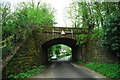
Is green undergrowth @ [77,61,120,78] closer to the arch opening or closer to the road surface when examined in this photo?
the road surface

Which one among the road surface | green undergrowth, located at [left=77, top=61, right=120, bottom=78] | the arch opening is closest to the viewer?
green undergrowth, located at [left=77, top=61, right=120, bottom=78]

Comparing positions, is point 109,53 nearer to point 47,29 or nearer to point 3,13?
point 47,29

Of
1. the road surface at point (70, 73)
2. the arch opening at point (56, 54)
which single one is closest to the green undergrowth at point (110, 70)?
the road surface at point (70, 73)

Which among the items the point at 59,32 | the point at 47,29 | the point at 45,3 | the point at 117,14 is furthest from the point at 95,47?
the point at 45,3

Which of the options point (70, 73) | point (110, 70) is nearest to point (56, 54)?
point (70, 73)

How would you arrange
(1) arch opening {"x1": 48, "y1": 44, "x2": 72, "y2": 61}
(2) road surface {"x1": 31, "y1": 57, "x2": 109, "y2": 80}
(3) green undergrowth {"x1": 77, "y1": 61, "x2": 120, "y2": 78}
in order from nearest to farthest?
1. (3) green undergrowth {"x1": 77, "y1": 61, "x2": 120, "y2": 78}
2. (2) road surface {"x1": 31, "y1": 57, "x2": 109, "y2": 80}
3. (1) arch opening {"x1": 48, "y1": 44, "x2": 72, "y2": 61}

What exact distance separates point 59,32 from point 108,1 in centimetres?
721

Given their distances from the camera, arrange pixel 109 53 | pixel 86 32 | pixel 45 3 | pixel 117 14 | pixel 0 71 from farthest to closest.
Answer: pixel 45 3 < pixel 86 32 < pixel 109 53 < pixel 117 14 < pixel 0 71

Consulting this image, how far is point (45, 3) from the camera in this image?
67.7ft

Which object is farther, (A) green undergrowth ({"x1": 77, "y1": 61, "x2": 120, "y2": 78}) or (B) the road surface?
(B) the road surface

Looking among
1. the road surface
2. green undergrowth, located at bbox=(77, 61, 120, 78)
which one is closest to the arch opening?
the road surface

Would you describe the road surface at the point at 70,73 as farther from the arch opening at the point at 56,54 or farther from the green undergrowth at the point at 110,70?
the arch opening at the point at 56,54

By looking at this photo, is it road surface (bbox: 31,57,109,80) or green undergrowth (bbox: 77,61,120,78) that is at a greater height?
green undergrowth (bbox: 77,61,120,78)

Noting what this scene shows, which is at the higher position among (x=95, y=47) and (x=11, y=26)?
(x=11, y=26)
